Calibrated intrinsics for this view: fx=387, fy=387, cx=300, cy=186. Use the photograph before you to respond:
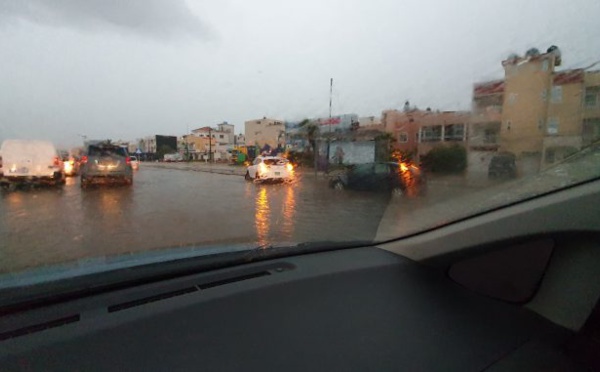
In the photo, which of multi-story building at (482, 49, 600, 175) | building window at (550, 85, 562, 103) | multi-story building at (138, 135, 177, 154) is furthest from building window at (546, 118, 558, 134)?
multi-story building at (138, 135, 177, 154)

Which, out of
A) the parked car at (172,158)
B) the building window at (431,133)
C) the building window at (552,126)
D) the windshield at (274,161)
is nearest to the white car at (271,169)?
the windshield at (274,161)

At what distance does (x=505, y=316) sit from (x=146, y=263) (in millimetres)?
2136

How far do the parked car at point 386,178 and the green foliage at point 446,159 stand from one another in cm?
17

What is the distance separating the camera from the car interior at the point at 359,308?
1.64 metres

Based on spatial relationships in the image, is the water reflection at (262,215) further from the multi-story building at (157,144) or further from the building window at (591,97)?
the building window at (591,97)

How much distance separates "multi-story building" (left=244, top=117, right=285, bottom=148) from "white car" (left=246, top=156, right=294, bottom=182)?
0.95 metres

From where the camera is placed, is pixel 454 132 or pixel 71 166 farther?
pixel 71 166

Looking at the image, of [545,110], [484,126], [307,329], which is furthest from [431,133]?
[307,329]

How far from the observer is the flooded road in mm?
3367

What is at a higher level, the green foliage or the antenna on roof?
Answer: the antenna on roof

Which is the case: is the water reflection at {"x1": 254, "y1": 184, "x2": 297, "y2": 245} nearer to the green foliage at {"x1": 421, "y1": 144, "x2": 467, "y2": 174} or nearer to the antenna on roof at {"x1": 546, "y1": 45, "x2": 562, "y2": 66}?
the green foliage at {"x1": 421, "y1": 144, "x2": 467, "y2": 174}

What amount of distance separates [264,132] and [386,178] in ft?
5.37

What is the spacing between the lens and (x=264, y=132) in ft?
15.6

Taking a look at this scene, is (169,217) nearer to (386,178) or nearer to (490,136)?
(386,178)
